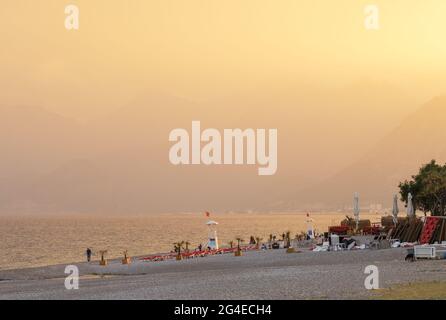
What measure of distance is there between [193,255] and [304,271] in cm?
2865

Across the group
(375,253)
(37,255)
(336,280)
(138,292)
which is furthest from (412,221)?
(37,255)

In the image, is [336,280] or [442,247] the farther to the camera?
[442,247]

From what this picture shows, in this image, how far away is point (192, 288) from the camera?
27000 mm

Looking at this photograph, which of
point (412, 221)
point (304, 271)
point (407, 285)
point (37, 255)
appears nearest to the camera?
point (407, 285)

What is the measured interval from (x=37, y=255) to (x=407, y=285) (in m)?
76.4

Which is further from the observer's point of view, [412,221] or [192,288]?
[412,221]

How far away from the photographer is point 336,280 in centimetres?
2720
